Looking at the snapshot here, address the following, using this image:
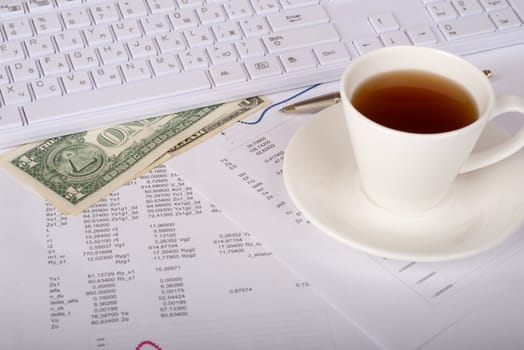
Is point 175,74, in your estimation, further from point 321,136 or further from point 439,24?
point 439,24

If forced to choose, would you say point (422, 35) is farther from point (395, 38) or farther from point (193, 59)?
point (193, 59)

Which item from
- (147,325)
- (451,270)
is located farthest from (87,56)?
(451,270)

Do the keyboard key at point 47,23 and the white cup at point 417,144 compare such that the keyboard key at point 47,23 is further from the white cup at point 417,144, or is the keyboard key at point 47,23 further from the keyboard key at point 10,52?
the white cup at point 417,144

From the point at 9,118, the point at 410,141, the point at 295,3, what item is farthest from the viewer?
the point at 295,3

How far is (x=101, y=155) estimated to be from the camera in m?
0.71

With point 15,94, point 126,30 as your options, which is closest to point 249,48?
point 126,30

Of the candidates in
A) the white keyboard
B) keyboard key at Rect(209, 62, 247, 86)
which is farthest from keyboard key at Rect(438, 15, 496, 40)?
keyboard key at Rect(209, 62, 247, 86)

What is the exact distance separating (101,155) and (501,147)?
1.18 ft

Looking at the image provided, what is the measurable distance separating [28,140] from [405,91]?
35 centimetres

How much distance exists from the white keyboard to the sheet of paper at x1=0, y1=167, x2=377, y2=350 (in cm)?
10

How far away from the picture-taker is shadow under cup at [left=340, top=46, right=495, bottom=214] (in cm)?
56

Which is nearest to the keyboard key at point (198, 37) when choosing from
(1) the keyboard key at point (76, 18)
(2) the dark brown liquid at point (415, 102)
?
(1) the keyboard key at point (76, 18)

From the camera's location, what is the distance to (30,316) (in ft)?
1.92

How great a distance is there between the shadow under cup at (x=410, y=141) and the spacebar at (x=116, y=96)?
19cm
